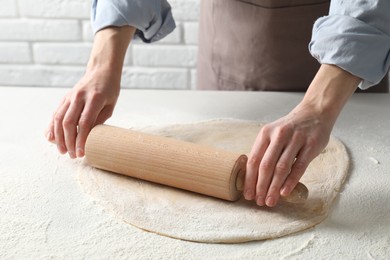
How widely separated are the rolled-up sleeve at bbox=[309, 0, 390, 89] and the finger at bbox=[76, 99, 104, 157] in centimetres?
36

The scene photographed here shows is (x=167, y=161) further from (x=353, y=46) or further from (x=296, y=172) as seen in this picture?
(x=353, y=46)

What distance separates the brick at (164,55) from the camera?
6.01 ft

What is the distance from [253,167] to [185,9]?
1.06 meters

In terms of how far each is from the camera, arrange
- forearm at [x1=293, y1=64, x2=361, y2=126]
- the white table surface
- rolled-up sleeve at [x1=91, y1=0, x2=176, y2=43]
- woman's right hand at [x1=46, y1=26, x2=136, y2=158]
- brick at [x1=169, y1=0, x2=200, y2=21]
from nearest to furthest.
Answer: the white table surface
forearm at [x1=293, y1=64, x2=361, y2=126]
woman's right hand at [x1=46, y1=26, x2=136, y2=158]
rolled-up sleeve at [x1=91, y1=0, x2=176, y2=43]
brick at [x1=169, y1=0, x2=200, y2=21]

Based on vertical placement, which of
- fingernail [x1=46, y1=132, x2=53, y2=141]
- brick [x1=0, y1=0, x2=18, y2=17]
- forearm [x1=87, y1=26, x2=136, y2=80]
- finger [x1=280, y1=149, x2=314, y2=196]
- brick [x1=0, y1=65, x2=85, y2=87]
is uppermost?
forearm [x1=87, y1=26, x2=136, y2=80]

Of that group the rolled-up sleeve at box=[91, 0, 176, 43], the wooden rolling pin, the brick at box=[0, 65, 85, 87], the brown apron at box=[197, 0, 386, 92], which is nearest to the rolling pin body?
the wooden rolling pin

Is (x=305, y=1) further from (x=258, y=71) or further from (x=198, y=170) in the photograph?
(x=198, y=170)

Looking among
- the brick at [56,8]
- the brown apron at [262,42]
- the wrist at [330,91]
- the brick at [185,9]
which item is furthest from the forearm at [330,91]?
the brick at [56,8]

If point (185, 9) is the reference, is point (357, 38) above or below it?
above

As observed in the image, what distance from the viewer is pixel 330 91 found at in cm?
86

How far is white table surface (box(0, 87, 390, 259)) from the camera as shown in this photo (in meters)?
0.74

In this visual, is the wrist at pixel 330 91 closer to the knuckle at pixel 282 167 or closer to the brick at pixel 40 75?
the knuckle at pixel 282 167

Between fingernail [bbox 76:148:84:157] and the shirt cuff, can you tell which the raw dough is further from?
the shirt cuff

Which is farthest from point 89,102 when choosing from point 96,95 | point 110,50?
point 110,50
